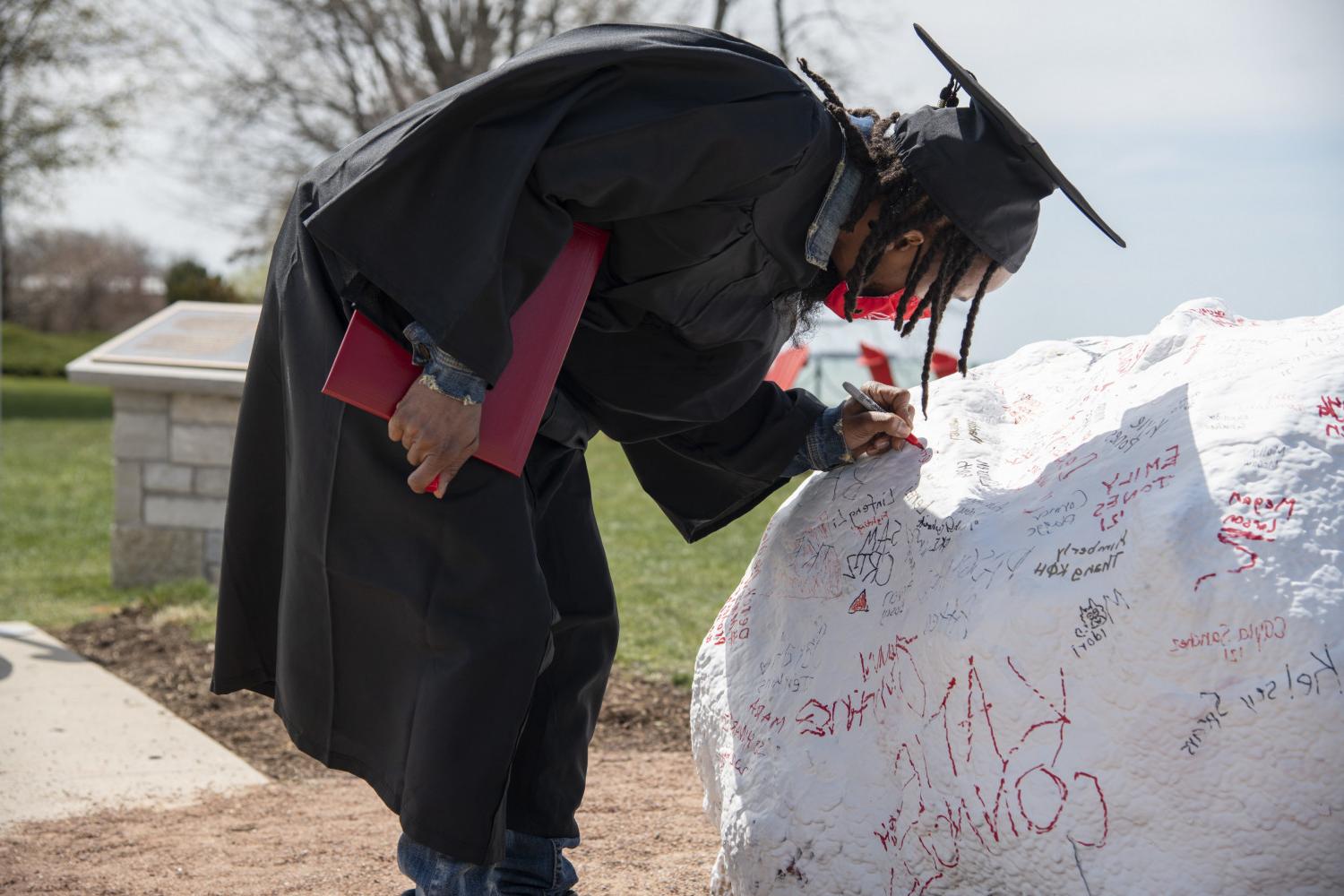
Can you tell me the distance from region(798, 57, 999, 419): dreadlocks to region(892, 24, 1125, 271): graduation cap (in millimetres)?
39

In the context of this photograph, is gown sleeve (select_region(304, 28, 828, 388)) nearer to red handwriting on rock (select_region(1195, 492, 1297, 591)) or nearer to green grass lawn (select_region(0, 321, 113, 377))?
red handwriting on rock (select_region(1195, 492, 1297, 591))

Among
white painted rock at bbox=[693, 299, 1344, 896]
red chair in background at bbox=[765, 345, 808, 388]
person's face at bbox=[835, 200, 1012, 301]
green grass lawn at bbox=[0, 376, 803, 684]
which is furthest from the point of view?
green grass lawn at bbox=[0, 376, 803, 684]

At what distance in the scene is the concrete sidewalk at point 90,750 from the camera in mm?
3516

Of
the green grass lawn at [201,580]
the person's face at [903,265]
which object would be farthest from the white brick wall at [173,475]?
the person's face at [903,265]

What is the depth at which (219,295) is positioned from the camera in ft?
67.5

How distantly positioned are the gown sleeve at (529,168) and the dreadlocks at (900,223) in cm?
21

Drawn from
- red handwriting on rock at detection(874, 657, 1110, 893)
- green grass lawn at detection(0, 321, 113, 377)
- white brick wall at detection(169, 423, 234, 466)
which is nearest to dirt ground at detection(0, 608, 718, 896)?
red handwriting on rock at detection(874, 657, 1110, 893)

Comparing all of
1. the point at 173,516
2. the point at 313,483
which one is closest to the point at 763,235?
the point at 313,483

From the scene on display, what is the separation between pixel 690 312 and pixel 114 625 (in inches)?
175

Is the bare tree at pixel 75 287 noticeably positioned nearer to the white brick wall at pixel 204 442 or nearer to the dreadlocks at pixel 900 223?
the white brick wall at pixel 204 442

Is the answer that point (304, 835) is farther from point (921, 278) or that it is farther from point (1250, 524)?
point (1250, 524)

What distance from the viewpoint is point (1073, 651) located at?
193cm

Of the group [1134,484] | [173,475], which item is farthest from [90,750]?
[1134,484]

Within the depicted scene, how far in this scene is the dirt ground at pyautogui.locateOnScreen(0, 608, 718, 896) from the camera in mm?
2840
